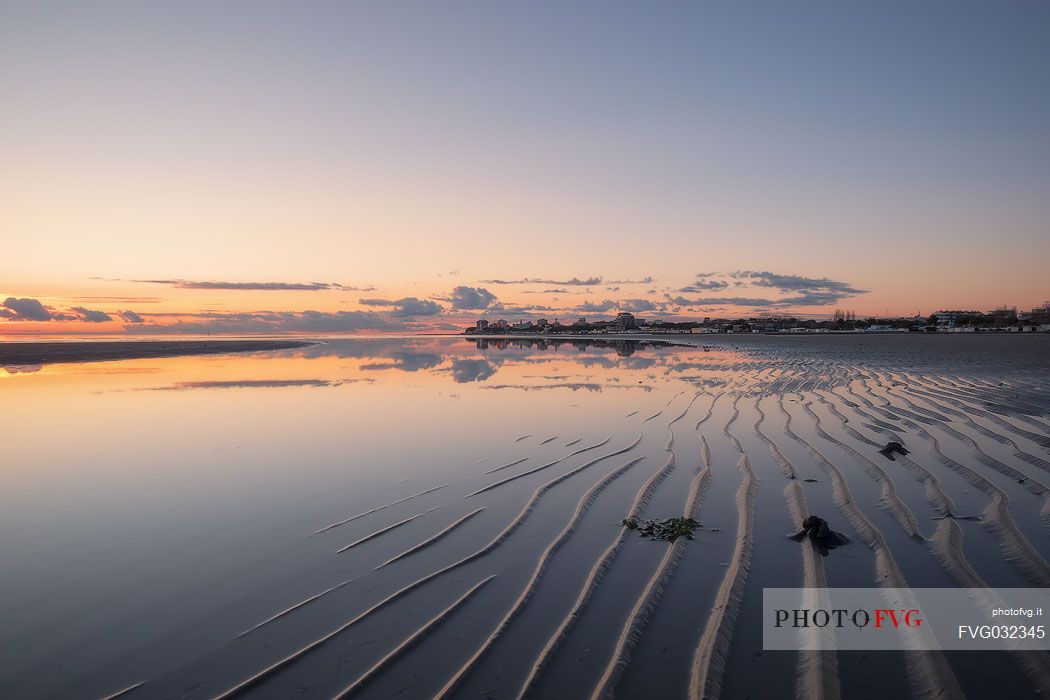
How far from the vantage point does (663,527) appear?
732cm

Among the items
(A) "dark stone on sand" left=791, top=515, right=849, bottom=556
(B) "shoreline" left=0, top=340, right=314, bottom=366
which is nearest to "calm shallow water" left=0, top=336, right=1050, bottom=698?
(A) "dark stone on sand" left=791, top=515, right=849, bottom=556

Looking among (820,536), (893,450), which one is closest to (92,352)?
(893,450)

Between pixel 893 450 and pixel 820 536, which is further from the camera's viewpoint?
pixel 893 450

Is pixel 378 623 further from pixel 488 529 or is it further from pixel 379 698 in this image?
pixel 488 529

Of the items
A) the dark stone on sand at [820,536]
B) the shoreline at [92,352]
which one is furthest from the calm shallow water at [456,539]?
the shoreline at [92,352]

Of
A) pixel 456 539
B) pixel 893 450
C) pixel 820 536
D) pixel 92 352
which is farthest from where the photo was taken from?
pixel 92 352

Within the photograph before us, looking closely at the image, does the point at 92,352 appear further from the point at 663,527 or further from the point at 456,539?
the point at 663,527

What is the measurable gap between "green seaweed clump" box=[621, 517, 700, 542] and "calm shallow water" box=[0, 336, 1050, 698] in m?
0.21

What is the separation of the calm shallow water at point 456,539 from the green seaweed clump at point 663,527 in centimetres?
21

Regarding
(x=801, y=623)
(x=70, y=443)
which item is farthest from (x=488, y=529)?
(x=70, y=443)

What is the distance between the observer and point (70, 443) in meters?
13.3

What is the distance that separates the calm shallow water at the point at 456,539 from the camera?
14.7 ft

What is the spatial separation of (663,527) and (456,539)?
2723mm

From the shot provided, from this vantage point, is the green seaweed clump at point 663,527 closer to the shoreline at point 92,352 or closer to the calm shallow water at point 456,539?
the calm shallow water at point 456,539
